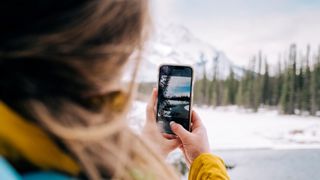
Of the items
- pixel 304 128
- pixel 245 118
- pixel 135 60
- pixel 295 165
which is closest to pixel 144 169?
pixel 135 60

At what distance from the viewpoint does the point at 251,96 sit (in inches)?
105

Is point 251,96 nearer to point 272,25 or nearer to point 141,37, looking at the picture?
point 272,25

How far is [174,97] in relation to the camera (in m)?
0.72

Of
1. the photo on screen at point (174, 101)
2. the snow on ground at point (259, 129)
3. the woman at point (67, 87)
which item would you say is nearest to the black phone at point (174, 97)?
the photo on screen at point (174, 101)

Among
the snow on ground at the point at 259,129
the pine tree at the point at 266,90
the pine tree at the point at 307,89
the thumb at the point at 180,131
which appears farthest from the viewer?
the pine tree at the point at 266,90

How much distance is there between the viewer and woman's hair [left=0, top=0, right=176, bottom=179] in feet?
0.93

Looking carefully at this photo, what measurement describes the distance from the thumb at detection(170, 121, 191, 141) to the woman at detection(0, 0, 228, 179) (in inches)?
12.0

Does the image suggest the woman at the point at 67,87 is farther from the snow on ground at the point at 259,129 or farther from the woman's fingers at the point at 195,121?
the snow on ground at the point at 259,129

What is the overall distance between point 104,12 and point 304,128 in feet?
6.63

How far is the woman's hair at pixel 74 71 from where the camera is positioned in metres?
0.28

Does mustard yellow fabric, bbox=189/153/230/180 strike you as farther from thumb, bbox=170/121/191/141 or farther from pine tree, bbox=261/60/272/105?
pine tree, bbox=261/60/272/105

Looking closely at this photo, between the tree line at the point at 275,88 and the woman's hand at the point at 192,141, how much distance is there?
5.28ft

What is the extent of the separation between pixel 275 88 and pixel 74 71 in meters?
2.57

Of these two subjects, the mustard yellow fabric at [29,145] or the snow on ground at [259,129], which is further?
the snow on ground at [259,129]
